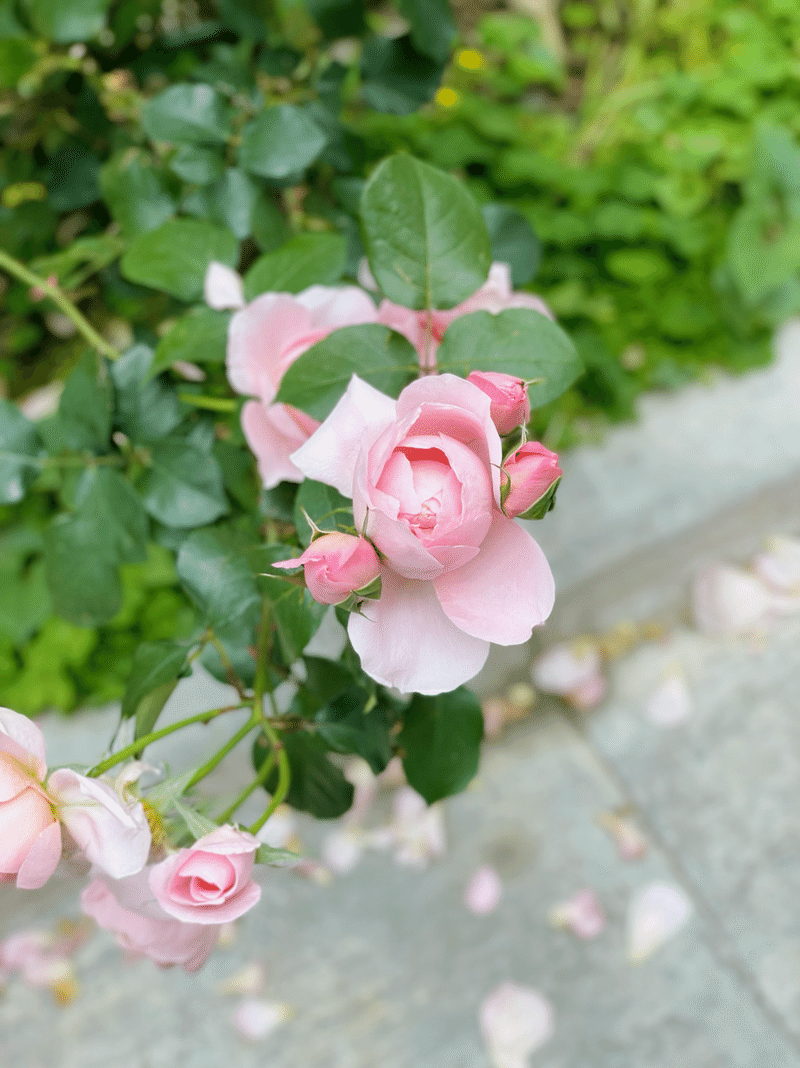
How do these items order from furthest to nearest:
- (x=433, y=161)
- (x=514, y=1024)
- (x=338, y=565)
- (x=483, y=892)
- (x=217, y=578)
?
(x=433, y=161) < (x=483, y=892) < (x=514, y=1024) < (x=217, y=578) < (x=338, y=565)

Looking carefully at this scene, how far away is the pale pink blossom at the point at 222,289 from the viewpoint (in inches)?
23.3

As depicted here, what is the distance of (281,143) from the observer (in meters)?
0.64

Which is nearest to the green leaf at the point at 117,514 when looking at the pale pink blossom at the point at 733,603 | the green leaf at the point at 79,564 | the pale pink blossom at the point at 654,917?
the green leaf at the point at 79,564

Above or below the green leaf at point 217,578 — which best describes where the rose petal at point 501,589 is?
above

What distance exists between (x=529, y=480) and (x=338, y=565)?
87 millimetres

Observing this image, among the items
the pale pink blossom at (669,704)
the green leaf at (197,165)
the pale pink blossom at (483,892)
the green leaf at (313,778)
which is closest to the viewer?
the green leaf at (313,778)

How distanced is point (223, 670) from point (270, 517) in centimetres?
11

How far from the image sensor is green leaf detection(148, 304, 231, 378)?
1.90 ft

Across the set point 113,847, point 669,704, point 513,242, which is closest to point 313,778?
point 113,847

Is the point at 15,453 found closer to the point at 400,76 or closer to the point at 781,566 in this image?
the point at 400,76

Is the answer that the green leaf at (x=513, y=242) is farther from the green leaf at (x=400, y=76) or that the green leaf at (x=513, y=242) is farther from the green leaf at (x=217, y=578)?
the green leaf at (x=217, y=578)

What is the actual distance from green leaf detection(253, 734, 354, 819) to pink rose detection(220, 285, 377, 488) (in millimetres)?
190

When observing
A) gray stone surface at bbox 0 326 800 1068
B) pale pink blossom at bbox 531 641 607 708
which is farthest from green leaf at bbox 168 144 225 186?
pale pink blossom at bbox 531 641 607 708

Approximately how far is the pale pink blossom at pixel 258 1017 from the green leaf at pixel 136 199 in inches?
39.7
